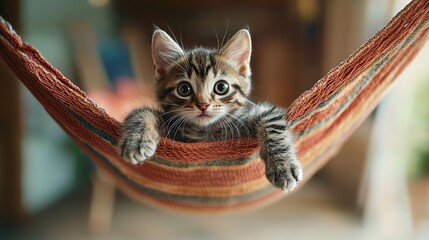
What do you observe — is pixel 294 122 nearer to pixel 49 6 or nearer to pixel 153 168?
pixel 153 168

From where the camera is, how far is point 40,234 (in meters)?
2.13

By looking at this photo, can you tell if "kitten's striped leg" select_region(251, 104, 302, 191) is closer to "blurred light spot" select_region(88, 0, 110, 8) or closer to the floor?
the floor

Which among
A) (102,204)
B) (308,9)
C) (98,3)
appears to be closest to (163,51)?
(102,204)

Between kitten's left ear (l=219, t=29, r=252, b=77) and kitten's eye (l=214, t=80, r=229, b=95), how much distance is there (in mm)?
82

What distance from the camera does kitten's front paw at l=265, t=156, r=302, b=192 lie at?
0.83 meters

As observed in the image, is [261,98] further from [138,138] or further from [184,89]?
[138,138]

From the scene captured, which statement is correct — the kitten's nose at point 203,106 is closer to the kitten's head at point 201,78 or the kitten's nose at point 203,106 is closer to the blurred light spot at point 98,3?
the kitten's head at point 201,78

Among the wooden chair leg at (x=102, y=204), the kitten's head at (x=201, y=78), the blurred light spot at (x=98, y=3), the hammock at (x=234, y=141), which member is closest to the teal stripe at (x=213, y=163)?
the hammock at (x=234, y=141)

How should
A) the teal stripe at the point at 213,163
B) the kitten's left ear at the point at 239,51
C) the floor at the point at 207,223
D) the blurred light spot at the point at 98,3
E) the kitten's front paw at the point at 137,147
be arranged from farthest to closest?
the blurred light spot at the point at 98,3 → the floor at the point at 207,223 → the kitten's left ear at the point at 239,51 → the teal stripe at the point at 213,163 → the kitten's front paw at the point at 137,147

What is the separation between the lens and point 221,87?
1.04m

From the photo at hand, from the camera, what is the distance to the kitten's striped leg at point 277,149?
2.75ft

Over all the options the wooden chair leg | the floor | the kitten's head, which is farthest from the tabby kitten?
the wooden chair leg

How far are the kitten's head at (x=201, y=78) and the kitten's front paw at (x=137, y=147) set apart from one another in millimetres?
177

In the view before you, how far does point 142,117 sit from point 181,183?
0.72 feet
